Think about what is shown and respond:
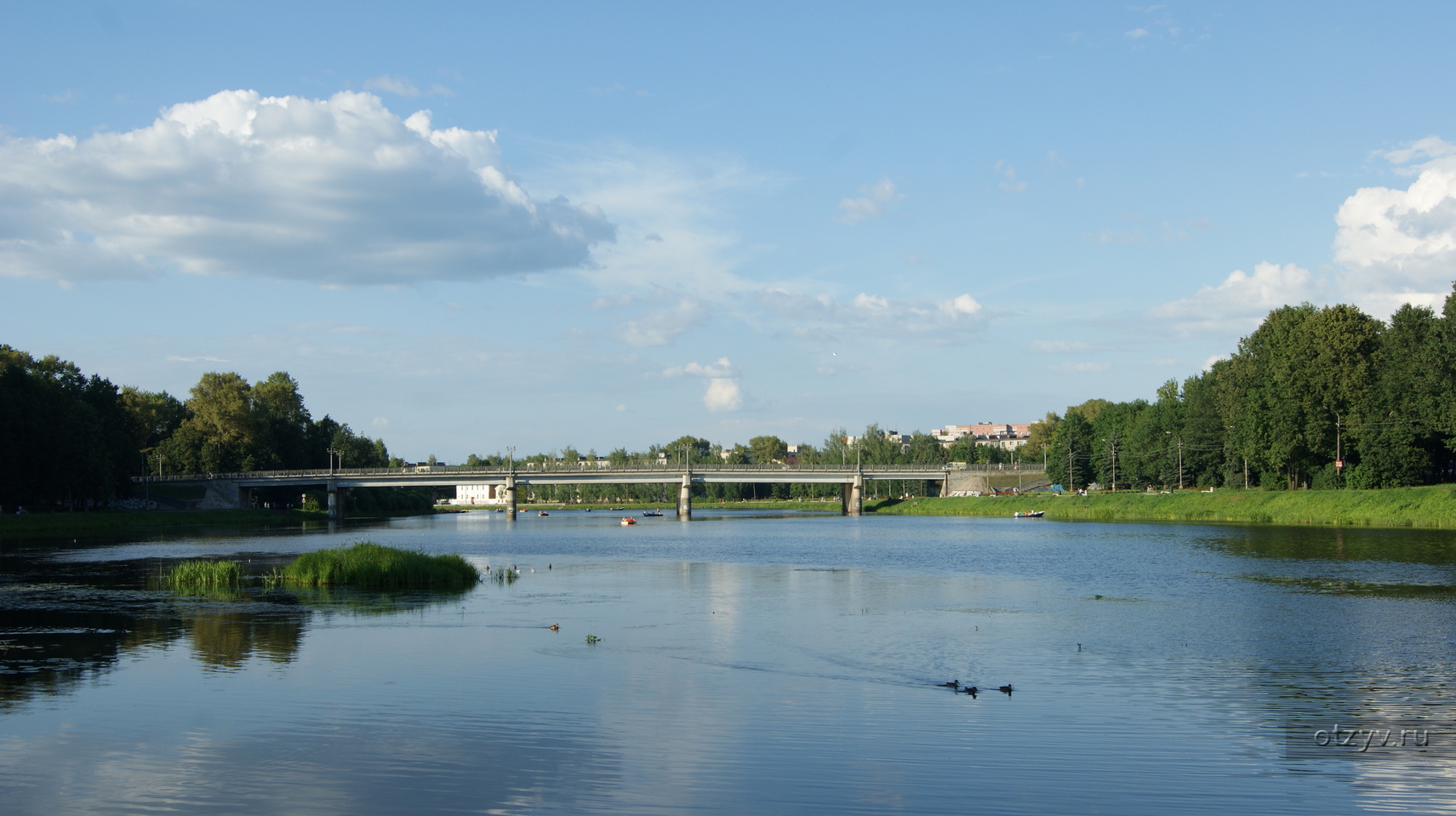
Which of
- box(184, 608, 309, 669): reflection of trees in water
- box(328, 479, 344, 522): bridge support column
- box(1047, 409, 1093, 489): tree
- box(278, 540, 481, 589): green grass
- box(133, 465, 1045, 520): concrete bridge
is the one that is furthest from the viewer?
box(1047, 409, 1093, 489): tree

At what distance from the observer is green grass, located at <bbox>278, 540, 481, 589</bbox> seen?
44375 mm

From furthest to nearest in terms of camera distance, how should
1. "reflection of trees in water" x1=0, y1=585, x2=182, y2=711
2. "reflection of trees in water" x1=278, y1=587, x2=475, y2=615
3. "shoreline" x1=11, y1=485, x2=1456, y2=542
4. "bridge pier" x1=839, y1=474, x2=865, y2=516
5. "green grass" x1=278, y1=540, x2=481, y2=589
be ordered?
"bridge pier" x1=839, y1=474, x2=865, y2=516, "shoreline" x1=11, y1=485, x2=1456, y2=542, "green grass" x1=278, y1=540, x2=481, y2=589, "reflection of trees in water" x1=278, y1=587, x2=475, y2=615, "reflection of trees in water" x1=0, y1=585, x2=182, y2=711

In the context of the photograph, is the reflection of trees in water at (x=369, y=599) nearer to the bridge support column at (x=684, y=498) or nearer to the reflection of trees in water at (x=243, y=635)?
the reflection of trees in water at (x=243, y=635)

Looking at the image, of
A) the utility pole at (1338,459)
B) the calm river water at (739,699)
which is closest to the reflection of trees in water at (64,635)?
the calm river water at (739,699)

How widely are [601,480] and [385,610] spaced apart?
118133 millimetres

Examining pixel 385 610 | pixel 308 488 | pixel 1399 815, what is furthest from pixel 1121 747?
pixel 308 488

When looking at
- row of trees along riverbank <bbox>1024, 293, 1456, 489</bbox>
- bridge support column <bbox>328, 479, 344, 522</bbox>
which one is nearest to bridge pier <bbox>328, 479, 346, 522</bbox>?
bridge support column <bbox>328, 479, 344, 522</bbox>

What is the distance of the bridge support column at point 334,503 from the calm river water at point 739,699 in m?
104

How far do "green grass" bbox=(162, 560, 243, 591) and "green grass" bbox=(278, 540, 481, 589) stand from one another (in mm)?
2137

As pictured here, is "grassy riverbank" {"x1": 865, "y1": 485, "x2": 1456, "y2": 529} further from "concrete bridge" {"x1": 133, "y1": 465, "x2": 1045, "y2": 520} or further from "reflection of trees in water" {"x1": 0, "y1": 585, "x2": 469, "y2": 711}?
"reflection of trees in water" {"x1": 0, "y1": 585, "x2": 469, "y2": 711}

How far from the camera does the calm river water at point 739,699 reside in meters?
15.1

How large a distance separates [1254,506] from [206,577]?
87.1 metres

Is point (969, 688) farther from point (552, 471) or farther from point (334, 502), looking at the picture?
point (334, 502)

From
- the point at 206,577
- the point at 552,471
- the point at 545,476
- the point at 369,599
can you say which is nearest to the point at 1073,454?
the point at 552,471
